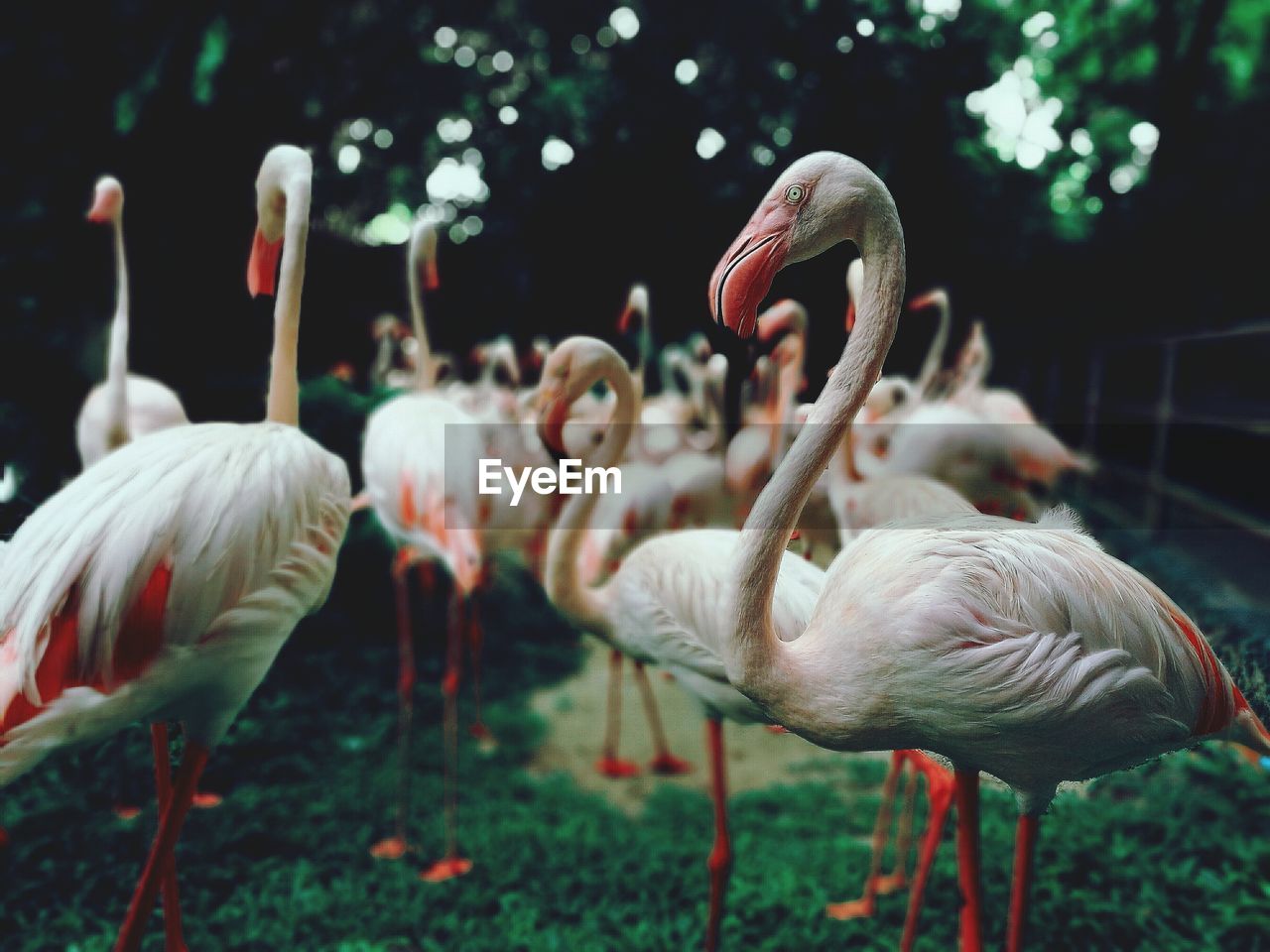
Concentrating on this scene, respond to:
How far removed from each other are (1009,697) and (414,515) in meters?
1.91

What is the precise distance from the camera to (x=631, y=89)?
5.40 feet

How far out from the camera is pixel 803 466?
1.32 metres

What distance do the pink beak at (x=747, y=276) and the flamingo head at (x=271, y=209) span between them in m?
0.95

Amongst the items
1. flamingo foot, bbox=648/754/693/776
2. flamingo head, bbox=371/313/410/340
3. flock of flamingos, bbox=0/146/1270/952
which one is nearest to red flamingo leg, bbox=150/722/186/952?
flock of flamingos, bbox=0/146/1270/952

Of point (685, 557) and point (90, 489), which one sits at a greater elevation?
point (90, 489)

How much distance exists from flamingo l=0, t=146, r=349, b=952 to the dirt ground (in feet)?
5.17

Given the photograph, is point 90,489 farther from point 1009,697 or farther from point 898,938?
point 898,938

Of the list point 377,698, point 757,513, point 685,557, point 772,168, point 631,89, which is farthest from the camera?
point 377,698

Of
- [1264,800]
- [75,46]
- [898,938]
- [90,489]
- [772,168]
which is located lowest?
[898,938]

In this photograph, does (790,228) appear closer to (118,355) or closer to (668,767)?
(118,355)

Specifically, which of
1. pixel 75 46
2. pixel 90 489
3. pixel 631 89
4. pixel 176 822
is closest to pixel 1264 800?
pixel 631 89

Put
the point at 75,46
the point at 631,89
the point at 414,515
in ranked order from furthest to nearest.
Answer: the point at 414,515 < the point at 75,46 < the point at 631,89

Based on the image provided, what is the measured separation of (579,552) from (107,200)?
133 centimetres

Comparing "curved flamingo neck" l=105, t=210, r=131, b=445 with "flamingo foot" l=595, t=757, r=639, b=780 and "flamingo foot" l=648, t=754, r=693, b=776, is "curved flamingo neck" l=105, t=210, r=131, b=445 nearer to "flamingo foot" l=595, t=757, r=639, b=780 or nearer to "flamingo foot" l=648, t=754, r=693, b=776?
"flamingo foot" l=595, t=757, r=639, b=780
